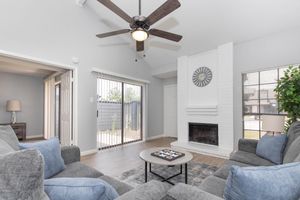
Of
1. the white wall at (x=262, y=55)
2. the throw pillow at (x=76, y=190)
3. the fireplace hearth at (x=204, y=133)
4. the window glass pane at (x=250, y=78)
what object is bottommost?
the fireplace hearth at (x=204, y=133)

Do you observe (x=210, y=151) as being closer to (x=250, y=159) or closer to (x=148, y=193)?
(x=250, y=159)

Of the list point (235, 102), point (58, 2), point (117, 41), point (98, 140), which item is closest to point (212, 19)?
point (235, 102)

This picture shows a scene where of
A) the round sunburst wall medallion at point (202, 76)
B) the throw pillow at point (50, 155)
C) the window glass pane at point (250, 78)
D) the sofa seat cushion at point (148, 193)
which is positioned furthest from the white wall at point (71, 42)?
the sofa seat cushion at point (148, 193)

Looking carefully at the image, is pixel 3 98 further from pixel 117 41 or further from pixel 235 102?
pixel 235 102

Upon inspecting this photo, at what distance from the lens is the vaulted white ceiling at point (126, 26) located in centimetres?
302

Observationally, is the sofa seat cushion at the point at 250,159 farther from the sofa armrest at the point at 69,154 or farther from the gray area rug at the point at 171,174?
the sofa armrest at the point at 69,154

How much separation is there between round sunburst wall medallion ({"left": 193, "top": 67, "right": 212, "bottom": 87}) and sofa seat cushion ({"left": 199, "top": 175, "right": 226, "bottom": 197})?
3189mm

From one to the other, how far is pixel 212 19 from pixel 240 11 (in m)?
0.54

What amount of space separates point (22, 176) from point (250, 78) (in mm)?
4403

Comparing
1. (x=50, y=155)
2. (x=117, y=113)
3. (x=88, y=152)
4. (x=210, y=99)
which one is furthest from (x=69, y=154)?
(x=210, y=99)

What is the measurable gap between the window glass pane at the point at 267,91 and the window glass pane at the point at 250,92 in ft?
0.38

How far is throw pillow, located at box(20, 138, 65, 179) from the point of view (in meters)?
1.61

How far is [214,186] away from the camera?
4.87ft

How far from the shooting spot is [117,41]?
15.8 ft
